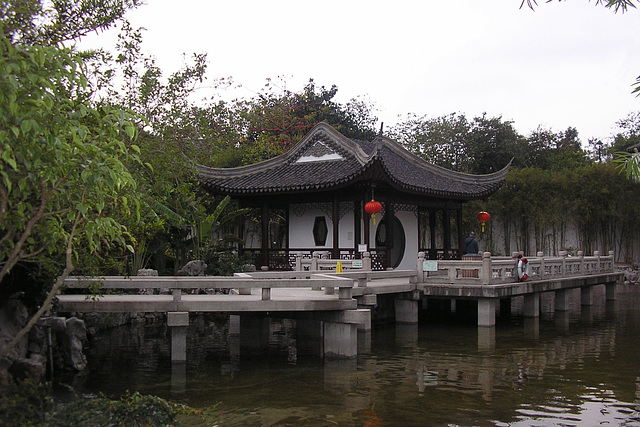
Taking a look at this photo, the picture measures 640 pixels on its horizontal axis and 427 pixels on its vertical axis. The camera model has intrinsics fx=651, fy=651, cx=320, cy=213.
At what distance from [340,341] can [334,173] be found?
6.62 m

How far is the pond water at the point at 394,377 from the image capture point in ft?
22.2

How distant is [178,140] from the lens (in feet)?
43.3

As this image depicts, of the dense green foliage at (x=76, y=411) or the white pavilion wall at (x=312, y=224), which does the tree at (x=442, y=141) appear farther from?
the dense green foliage at (x=76, y=411)

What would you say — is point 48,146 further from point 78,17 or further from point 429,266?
→ point 429,266

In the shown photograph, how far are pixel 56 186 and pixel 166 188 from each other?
6.65m

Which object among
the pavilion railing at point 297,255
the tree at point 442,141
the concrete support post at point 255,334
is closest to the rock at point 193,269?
the pavilion railing at point 297,255

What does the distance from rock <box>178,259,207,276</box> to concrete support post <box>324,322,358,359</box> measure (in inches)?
209

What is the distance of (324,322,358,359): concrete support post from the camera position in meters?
9.56

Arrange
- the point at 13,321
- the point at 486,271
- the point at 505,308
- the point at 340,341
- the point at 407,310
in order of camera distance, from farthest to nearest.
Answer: the point at 505,308
the point at 407,310
the point at 486,271
the point at 340,341
the point at 13,321

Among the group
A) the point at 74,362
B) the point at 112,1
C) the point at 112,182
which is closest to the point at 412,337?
the point at 74,362

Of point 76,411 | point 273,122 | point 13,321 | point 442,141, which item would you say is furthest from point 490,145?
point 76,411

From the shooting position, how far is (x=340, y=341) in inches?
379

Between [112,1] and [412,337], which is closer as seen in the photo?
[112,1]

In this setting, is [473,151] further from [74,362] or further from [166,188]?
[74,362]
